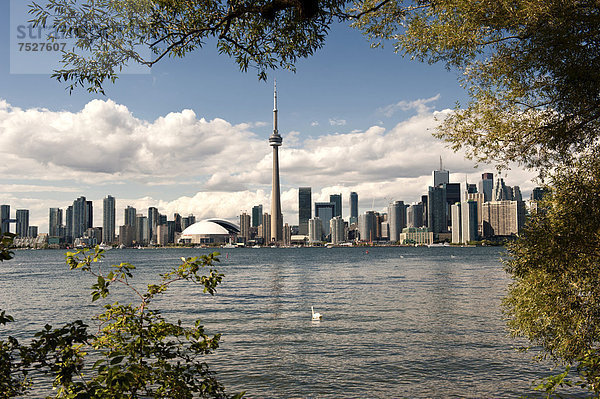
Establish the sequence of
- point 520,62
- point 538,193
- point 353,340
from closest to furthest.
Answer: point 520,62 < point 538,193 < point 353,340

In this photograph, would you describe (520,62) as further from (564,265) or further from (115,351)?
(115,351)

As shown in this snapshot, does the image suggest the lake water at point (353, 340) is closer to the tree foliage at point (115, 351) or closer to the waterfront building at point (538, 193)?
the waterfront building at point (538, 193)

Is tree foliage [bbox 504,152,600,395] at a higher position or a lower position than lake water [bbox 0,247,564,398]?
higher

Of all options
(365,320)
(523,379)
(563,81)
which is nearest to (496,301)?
(365,320)

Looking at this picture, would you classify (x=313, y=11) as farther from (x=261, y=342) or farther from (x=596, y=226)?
(x=261, y=342)

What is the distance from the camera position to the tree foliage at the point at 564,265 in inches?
477

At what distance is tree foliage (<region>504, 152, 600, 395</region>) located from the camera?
477 inches

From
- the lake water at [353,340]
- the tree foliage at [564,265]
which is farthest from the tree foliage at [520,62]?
the lake water at [353,340]

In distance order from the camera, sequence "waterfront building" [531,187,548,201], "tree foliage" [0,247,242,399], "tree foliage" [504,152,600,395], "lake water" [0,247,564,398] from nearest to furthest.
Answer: "tree foliage" [0,247,242,399] < "tree foliage" [504,152,600,395] < "waterfront building" [531,187,548,201] < "lake water" [0,247,564,398]

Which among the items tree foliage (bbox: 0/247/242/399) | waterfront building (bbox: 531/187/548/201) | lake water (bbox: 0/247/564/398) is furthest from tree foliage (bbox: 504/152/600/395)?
tree foliage (bbox: 0/247/242/399)

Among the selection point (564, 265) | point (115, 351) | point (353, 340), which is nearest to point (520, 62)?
point (564, 265)

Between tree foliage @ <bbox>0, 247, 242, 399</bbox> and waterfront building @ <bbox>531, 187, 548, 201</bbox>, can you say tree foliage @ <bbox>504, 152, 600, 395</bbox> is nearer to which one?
waterfront building @ <bbox>531, 187, 548, 201</bbox>

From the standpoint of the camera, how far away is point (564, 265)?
12.6 metres

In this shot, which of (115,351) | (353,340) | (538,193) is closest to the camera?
(115,351)
